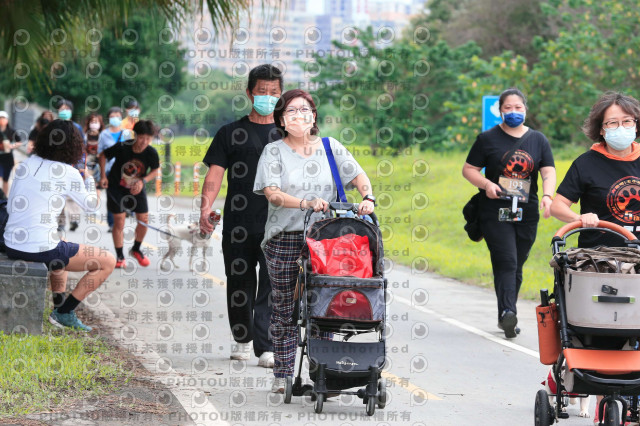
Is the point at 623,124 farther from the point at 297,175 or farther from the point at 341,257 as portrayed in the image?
the point at 297,175

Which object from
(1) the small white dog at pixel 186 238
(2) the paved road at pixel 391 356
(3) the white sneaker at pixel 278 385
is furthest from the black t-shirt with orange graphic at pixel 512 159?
(1) the small white dog at pixel 186 238

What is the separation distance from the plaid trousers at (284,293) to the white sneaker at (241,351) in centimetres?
128

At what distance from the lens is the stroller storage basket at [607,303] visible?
5168mm

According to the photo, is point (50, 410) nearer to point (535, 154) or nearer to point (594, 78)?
point (535, 154)

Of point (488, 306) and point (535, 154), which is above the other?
point (535, 154)

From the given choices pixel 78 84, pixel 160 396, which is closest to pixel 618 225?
pixel 160 396

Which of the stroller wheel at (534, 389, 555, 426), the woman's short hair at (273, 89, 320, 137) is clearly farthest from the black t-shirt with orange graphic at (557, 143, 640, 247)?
the woman's short hair at (273, 89, 320, 137)

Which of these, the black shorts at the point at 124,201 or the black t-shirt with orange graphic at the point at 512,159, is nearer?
the black t-shirt with orange graphic at the point at 512,159

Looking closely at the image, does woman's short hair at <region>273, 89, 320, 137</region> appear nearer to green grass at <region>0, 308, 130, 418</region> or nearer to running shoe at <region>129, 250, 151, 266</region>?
green grass at <region>0, 308, 130, 418</region>

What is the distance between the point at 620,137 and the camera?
6270mm

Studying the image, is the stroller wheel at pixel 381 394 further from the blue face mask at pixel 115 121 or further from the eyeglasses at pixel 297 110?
the blue face mask at pixel 115 121

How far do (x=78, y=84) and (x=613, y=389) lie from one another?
3614cm

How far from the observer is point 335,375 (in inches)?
244

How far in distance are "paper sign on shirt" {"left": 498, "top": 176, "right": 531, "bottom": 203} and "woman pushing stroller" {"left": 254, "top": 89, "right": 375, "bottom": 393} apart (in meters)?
2.74
